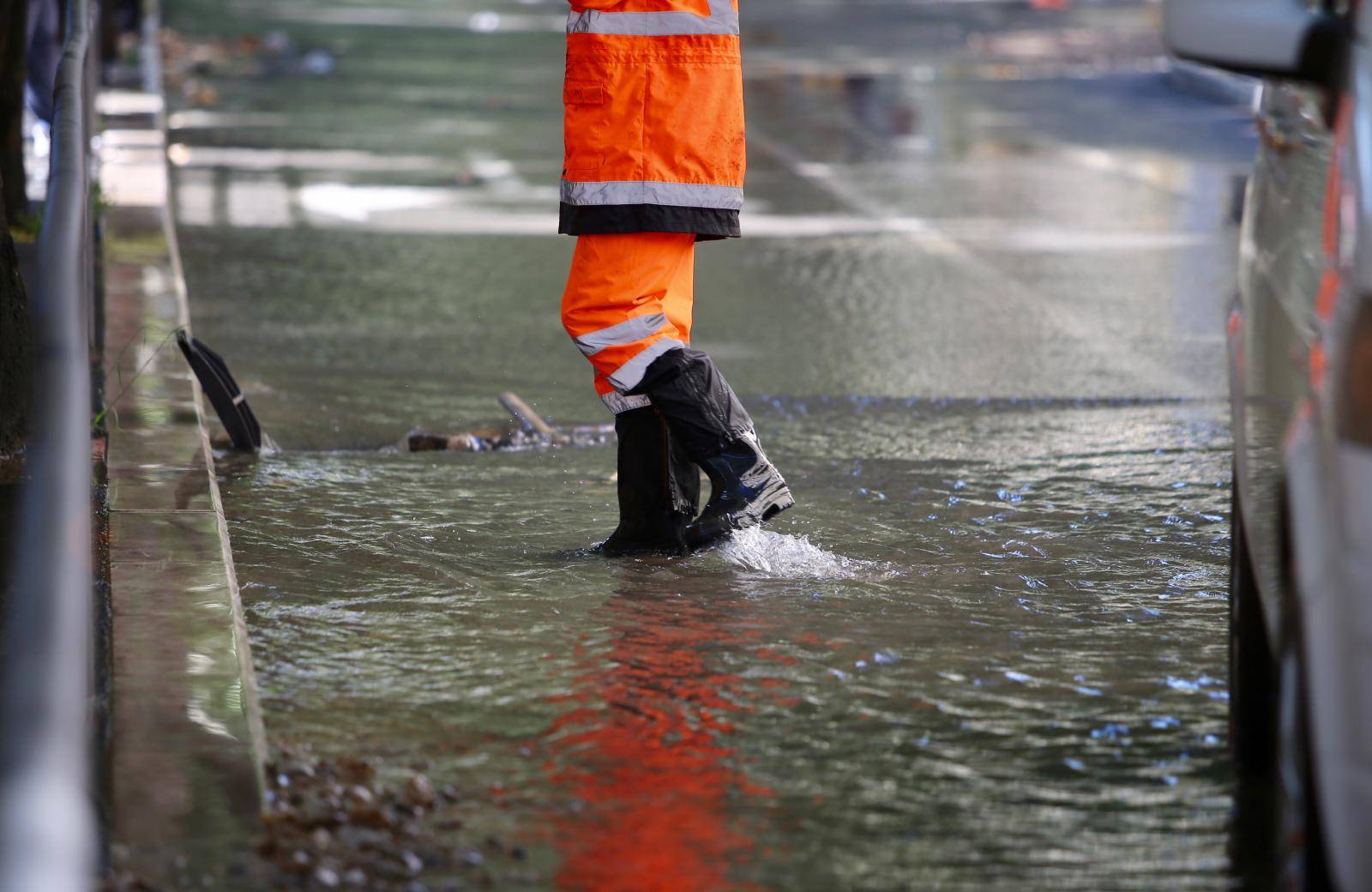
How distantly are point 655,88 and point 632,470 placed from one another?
897 mm

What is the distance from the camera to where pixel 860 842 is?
3.32 metres

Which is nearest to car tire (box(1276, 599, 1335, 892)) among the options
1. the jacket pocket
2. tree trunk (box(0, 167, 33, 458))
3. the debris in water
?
the debris in water

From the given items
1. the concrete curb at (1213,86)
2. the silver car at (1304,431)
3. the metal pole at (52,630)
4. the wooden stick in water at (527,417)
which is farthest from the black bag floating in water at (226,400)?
the concrete curb at (1213,86)

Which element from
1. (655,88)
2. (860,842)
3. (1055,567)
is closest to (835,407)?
(1055,567)

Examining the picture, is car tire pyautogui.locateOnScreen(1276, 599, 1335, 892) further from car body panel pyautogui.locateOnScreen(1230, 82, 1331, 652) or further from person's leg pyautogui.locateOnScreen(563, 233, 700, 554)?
person's leg pyautogui.locateOnScreen(563, 233, 700, 554)

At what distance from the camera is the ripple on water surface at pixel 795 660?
3.37 m

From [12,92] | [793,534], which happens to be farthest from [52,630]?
[12,92]

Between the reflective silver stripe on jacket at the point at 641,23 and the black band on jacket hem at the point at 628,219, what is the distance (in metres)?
0.38

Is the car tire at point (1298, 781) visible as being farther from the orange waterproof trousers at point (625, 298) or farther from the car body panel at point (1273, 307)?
the orange waterproof trousers at point (625, 298)

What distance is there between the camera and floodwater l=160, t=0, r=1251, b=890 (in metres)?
3.48

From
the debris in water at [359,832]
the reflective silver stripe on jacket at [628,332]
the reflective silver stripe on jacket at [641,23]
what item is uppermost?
the reflective silver stripe on jacket at [641,23]

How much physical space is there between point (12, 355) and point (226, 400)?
0.62 m

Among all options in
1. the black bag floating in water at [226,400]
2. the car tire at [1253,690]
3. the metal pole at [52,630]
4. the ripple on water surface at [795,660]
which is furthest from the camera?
Answer: the black bag floating in water at [226,400]

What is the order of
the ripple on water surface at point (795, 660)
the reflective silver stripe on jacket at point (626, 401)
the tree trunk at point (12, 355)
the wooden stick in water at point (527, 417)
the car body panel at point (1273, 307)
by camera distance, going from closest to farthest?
the car body panel at point (1273, 307) < the ripple on water surface at point (795, 660) < the reflective silver stripe on jacket at point (626, 401) < the tree trunk at point (12, 355) < the wooden stick in water at point (527, 417)
